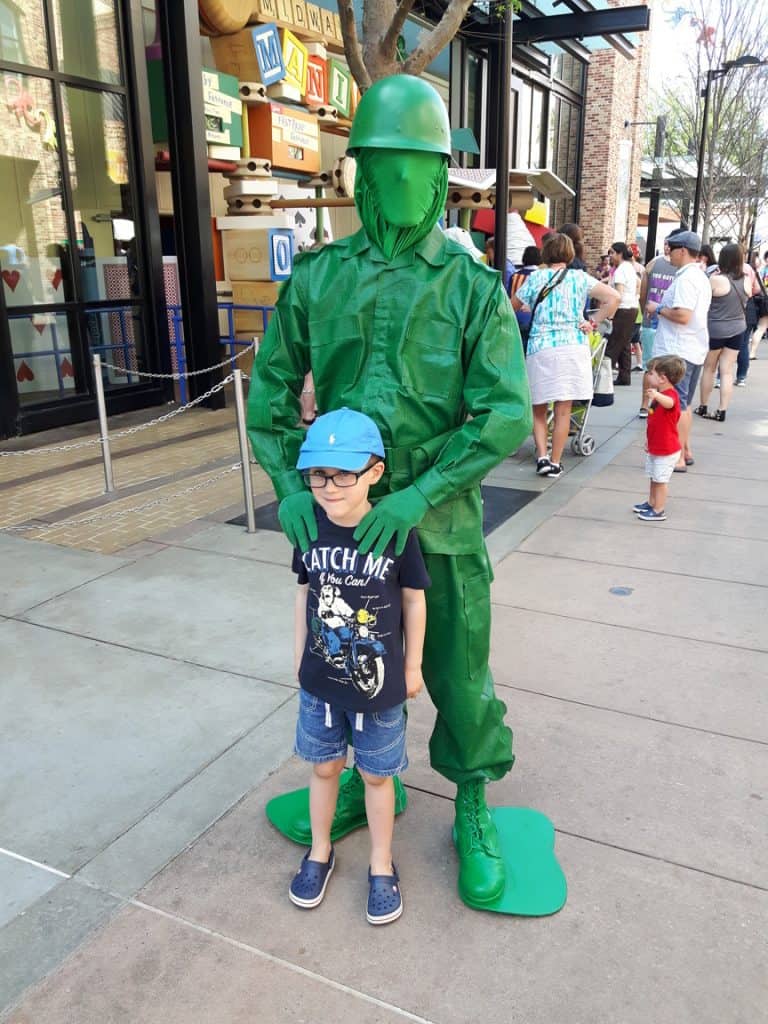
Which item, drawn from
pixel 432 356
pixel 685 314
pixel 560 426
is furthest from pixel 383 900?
pixel 685 314

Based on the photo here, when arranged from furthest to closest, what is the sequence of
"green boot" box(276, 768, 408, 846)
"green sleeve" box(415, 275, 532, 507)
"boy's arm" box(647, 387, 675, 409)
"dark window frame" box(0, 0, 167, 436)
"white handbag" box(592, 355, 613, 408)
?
"dark window frame" box(0, 0, 167, 436)
"white handbag" box(592, 355, 613, 408)
"boy's arm" box(647, 387, 675, 409)
"green boot" box(276, 768, 408, 846)
"green sleeve" box(415, 275, 532, 507)

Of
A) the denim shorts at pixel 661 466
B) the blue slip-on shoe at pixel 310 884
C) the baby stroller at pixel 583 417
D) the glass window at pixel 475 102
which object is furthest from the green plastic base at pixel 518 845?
the glass window at pixel 475 102

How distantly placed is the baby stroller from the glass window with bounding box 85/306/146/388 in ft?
16.5

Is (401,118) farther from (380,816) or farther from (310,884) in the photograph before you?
(310,884)

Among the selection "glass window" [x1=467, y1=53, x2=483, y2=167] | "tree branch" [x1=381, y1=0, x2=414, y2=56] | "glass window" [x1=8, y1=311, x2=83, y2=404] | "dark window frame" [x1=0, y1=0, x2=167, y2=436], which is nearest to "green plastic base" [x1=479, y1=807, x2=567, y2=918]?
"tree branch" [x1=381, y1=0, x2=414, y2=56]

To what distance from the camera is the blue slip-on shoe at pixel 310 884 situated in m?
2.53

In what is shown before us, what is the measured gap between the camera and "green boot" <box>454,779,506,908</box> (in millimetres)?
2529

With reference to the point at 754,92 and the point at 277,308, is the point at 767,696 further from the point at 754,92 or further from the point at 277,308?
the point at 754,92

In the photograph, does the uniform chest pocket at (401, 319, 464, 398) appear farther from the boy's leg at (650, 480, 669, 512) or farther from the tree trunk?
the tree trunk

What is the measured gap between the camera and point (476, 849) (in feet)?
8.60

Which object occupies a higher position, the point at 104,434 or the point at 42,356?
the point at 42,356

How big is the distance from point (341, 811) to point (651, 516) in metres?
4.10

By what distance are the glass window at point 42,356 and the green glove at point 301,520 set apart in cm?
749

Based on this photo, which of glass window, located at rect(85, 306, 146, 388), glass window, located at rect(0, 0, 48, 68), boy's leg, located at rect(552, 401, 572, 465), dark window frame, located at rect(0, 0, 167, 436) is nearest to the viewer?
boy's leg, located at rect(552, 401, 572, 465)
